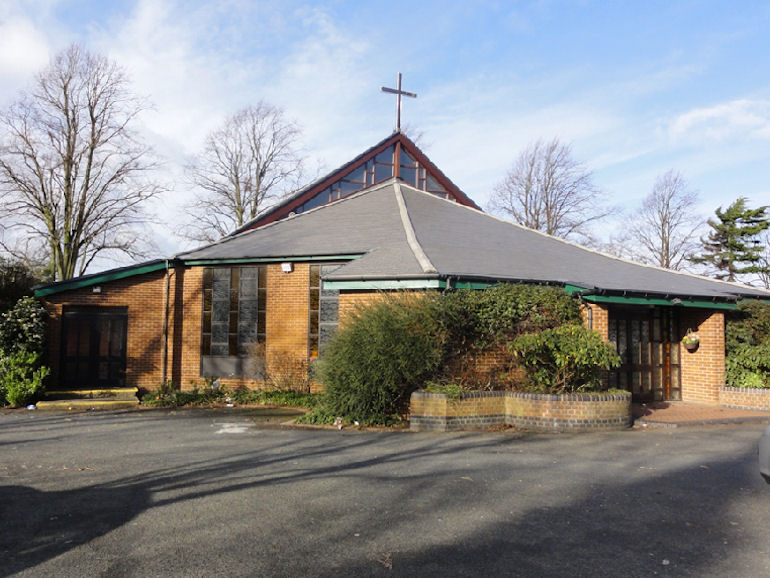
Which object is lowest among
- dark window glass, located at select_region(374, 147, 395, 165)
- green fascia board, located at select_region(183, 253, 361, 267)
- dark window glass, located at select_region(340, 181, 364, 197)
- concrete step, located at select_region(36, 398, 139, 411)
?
concrete step, located at select_region(36, 398, 139, 411)

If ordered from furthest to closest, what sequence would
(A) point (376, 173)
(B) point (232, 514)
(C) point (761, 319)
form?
(A) point (376, 173)
(C) point (761, 319)
(B) point (232, 514)

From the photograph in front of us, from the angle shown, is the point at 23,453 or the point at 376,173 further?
the point at 376,173

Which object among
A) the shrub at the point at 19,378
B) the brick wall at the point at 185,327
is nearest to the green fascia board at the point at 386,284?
the brick wall at the point at 185,327

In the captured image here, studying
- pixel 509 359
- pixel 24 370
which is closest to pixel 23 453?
pixel 24 370

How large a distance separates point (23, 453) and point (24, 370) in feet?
18.6

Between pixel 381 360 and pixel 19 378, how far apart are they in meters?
8.55

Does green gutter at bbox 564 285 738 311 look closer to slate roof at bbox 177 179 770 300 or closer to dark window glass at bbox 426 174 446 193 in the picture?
slate roof at bbox 177 179 770 300

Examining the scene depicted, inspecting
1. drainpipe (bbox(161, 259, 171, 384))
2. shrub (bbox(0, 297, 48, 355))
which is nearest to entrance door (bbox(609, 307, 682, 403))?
drainpipe (bbox(161, 259, 171, 384))

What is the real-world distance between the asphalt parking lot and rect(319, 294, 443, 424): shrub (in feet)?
3.46

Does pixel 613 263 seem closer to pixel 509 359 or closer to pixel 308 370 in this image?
pixel 509 359

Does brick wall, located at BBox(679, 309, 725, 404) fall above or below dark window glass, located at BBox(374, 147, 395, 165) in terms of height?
below

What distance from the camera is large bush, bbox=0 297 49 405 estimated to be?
12781 millimetres

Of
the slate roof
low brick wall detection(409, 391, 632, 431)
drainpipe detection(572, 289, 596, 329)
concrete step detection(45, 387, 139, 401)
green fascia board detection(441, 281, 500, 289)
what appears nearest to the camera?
low brick wall detection(409, 391, 632, 431)

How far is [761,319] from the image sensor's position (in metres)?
13.9
